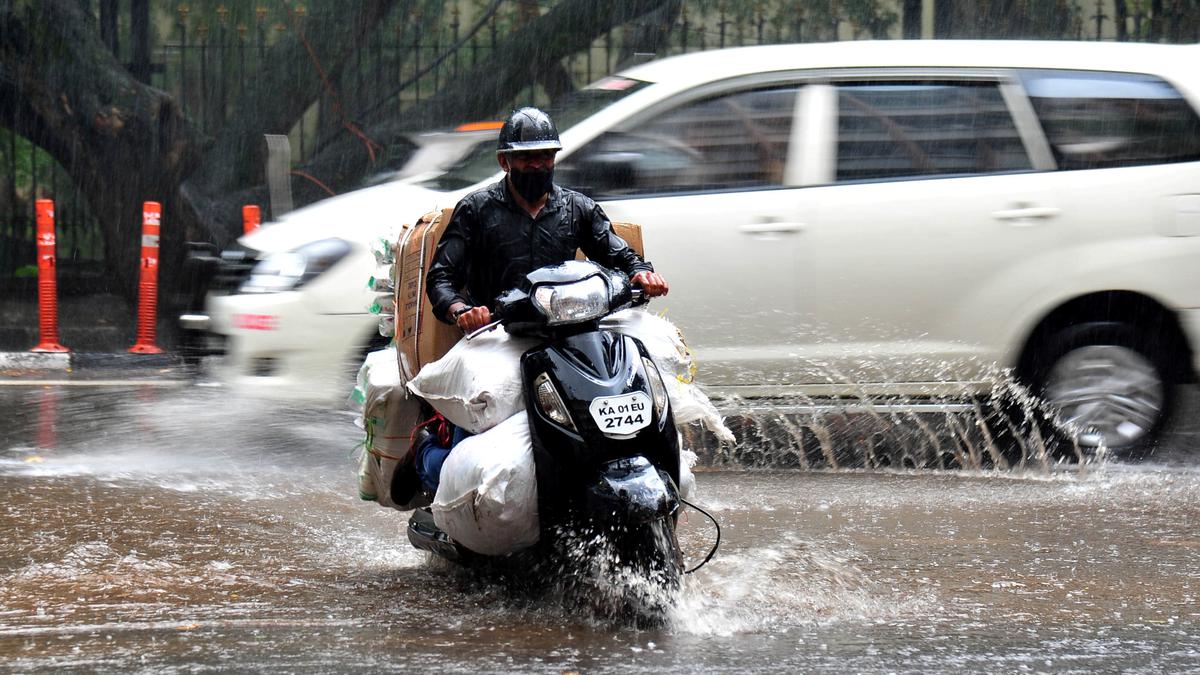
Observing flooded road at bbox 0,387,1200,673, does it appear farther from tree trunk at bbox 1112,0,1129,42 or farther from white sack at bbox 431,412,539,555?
tree trunk at bbox 1112,0,1129,42

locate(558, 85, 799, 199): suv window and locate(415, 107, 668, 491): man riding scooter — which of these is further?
locate(558, 85, 799, 199): suv window

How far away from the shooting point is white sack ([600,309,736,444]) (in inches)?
179

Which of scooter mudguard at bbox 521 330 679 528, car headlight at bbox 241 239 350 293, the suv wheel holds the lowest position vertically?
the suv wheel

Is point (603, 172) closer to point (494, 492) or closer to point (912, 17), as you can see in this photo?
point (494, 492)

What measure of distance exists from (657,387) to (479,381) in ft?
1.69

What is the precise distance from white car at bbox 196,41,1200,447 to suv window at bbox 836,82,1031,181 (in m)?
0.01

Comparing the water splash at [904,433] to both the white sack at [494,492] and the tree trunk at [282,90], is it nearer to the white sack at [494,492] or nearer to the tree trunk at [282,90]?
the white sack at [494,492]

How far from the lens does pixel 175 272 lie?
1456 centimetres

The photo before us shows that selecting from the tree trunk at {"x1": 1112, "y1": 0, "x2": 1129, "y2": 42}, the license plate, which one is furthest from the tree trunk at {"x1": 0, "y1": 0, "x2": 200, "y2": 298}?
the license plate

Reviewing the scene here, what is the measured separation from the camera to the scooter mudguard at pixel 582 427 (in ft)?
13.3

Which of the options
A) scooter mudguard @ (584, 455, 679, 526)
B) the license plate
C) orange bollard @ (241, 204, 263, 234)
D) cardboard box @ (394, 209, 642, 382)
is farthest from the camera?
orange bollard @ (241, 204, 263, 234)

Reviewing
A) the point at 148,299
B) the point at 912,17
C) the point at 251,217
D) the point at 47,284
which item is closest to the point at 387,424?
the point at 47,284

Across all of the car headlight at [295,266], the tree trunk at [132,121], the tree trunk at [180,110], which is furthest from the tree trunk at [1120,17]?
the car headlight at [295,266]

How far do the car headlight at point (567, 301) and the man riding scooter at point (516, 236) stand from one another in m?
0.31
